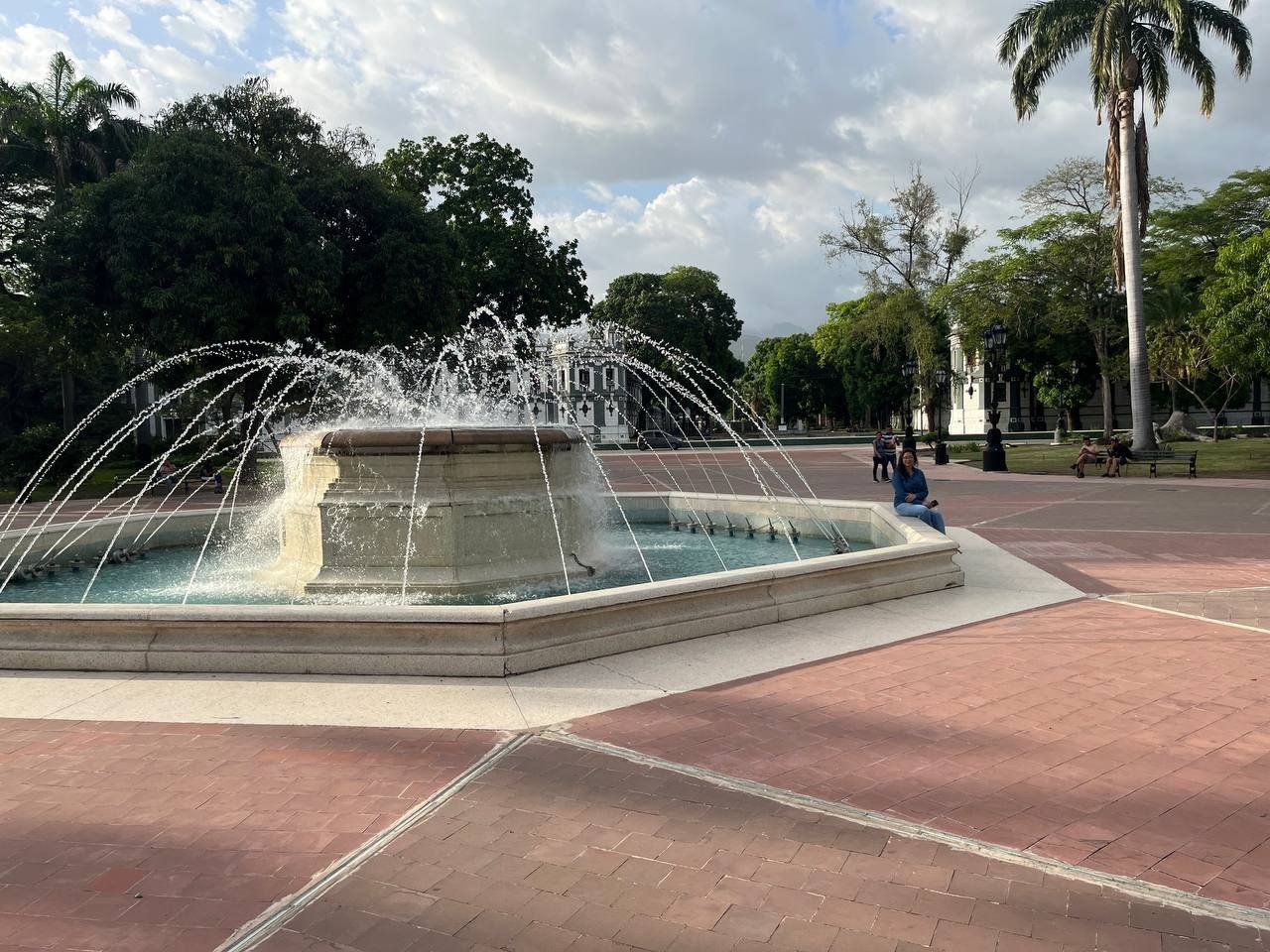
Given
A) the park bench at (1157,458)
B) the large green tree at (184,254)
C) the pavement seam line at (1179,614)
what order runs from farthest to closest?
the park bench at (1157,458) → the large green tree at (184,254) → the pavement seam line at (1179,614)

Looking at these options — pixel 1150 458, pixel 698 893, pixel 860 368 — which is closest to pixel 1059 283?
pixel 1150 458

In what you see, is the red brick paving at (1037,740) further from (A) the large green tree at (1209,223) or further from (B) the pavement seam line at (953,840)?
(A) the large green tree at (1209,223)

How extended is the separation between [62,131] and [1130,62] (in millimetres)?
33913

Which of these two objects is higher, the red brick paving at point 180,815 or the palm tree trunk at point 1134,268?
the palm tree trunk at point 1134,268

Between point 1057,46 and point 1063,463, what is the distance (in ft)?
41.6

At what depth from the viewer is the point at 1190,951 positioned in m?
2.76

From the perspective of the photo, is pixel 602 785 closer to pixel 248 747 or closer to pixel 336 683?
pixel 248 747

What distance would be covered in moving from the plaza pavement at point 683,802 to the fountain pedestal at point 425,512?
9.03 ft

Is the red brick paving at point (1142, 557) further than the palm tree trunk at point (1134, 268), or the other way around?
the palm tree trunk at point (1134, 268)

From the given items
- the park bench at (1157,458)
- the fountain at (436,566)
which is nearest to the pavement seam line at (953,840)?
the fountain at (436,566)

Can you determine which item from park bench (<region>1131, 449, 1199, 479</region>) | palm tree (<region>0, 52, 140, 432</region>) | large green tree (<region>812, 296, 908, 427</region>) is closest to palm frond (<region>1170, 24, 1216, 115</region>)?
park bench (<region>1131, 449, 1199, 479</region>)

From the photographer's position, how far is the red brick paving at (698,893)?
2854 millimetres

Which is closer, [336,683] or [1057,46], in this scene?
[336,683]

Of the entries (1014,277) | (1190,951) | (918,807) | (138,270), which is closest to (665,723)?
(918,807)
